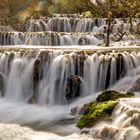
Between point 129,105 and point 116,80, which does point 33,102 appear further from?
point 129,105

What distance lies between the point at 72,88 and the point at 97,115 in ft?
15.3

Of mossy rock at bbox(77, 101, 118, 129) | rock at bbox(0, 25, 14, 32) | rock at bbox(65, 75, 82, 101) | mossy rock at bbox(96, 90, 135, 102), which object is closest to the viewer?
mossy rock at bbox(77, 101, 118, 129)

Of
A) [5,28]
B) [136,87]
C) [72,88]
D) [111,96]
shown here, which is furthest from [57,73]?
[5,28]

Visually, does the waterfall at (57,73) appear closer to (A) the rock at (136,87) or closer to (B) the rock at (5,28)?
(A) the rock at (136,87)

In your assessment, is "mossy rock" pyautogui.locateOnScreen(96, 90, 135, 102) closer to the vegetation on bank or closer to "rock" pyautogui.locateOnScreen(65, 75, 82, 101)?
the vegetation on bank

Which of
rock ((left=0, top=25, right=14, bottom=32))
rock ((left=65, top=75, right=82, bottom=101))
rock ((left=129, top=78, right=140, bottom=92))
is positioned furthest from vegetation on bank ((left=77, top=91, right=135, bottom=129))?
rock ((left=0, top=25, right=14, bottom=32))

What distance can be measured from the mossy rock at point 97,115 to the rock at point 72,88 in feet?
13.6

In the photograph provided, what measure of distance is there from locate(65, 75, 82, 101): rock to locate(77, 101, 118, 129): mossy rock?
413 centimetres

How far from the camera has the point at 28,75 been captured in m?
19.3

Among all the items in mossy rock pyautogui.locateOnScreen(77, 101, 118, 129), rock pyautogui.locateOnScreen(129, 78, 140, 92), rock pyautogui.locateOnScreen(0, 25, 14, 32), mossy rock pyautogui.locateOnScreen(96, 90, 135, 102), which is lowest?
mossy rock pyautogui.locateOnScreen(77, 101, 118, 129)

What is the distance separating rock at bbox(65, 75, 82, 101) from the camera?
17969 millimetres

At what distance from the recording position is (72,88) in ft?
59.0

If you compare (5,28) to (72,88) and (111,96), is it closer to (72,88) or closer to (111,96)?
(72,88)

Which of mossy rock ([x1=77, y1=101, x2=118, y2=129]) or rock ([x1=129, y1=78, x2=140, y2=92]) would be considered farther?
rock ([x1=129, y1=78, x2=140, y2=92])
